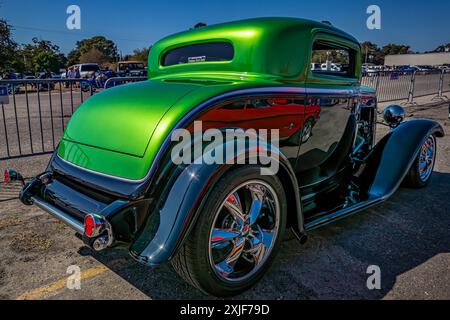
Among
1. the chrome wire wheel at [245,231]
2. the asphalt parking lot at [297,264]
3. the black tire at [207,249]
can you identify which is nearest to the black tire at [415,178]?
the asphalt parking lot at [297,264]

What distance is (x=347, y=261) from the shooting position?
2752 mm

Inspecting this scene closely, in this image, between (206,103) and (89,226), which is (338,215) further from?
(89,226)

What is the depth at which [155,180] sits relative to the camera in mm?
2143

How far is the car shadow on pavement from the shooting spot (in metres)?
2.37

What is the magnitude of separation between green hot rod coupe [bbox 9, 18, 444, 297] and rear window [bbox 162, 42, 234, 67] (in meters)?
0.01

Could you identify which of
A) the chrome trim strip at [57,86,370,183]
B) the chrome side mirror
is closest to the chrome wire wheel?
Result: the chrome trim strip at [57,86,370,183]

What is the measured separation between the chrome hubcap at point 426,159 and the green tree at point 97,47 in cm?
8374

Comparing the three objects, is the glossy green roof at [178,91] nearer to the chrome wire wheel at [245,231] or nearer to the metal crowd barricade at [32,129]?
the chrome wire wheel at [245,231]

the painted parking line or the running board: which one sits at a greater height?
the running board

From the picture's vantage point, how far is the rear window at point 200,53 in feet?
9.77

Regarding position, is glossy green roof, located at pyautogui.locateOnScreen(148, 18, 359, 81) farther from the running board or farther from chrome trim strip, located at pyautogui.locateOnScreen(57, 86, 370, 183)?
the running board

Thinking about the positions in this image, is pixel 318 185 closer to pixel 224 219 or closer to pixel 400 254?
pixel 400 254
